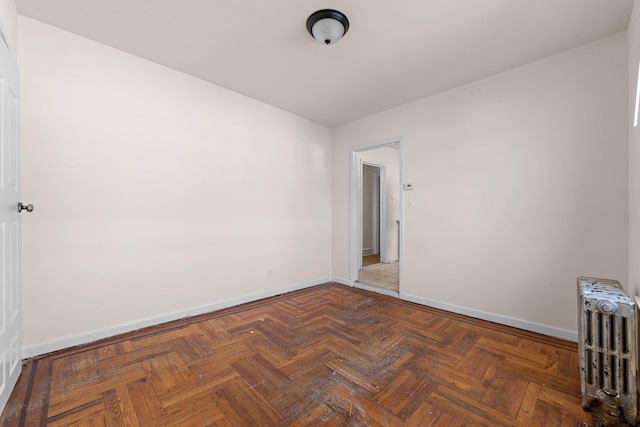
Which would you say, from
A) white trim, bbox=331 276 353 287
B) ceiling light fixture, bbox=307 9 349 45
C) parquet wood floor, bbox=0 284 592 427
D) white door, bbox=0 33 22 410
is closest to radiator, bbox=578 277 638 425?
parquet wood floor, bbox=0 284 592 427

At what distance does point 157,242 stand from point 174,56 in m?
1.74

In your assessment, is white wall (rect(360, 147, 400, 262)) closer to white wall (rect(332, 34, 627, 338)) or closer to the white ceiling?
white wall (rect(332, 34, 627, 338))

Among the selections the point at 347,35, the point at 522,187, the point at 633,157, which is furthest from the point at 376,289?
the point at 347,35

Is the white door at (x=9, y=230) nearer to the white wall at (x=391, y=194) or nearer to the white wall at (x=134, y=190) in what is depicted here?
the white wall at (x=134, y=190)

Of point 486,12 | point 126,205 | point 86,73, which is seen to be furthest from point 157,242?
point 486,12

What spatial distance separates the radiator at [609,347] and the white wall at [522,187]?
894mm

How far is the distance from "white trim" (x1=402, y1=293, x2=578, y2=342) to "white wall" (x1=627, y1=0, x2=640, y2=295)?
588 mm

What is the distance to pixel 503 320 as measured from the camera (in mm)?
2531

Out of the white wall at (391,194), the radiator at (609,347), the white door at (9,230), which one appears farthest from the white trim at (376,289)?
the white door at (9,230)

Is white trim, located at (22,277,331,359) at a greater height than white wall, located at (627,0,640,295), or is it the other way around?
white wall, located at (627,0,640,295)

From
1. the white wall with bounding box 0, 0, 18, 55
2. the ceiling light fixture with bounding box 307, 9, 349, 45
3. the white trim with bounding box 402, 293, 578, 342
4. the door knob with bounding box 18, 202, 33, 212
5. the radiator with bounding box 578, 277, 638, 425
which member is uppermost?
the ceiling light fixture with bounding box 307, 9, 349, 45

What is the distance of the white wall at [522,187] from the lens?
2.07m

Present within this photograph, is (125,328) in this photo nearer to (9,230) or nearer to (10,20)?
(9,230)

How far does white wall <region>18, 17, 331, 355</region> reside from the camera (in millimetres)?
1980
